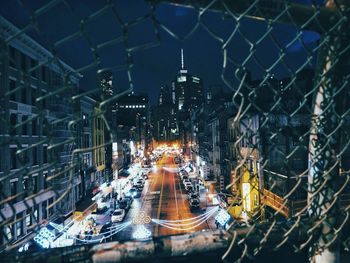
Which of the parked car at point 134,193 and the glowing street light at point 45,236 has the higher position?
the glowing street light at point 45,236

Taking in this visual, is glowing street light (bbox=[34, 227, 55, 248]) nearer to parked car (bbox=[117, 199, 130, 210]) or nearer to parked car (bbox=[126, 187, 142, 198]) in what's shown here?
parked car (bbox=[117, 199, 130, 210])

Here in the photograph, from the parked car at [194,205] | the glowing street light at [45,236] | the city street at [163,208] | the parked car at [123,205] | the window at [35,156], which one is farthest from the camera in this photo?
the parked car at [123,205]

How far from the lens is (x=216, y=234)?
1896 millimetres

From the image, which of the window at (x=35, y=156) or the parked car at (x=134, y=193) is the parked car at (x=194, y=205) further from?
the window at (x=35, y=156)

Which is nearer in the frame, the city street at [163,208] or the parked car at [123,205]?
the city street at [163,208]

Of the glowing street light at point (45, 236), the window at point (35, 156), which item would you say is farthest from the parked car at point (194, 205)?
the glowing street light at point (45, 236)

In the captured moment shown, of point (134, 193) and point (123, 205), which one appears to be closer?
point (123, 205)

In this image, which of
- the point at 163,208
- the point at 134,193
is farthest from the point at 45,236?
the point at 134,193

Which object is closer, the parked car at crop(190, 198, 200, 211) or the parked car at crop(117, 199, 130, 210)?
the parked car at crop(190, 198, 200, 211)

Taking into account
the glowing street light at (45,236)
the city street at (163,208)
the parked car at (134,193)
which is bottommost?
the city street at (163,208)

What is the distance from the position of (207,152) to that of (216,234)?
60.8 metres

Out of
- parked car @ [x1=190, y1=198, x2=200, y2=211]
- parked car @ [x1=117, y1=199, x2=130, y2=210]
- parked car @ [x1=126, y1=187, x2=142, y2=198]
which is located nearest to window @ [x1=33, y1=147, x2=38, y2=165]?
parked car @ [x1=117, y1=199, x2=130, y2=210]

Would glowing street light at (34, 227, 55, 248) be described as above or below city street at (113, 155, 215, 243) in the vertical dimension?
above

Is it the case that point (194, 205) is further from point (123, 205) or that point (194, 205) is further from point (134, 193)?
point (134, 193)
